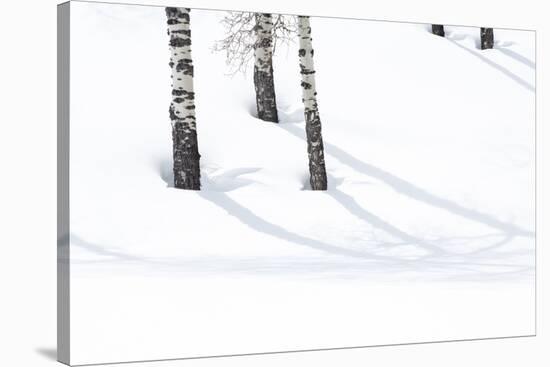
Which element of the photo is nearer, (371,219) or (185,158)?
(185,158)

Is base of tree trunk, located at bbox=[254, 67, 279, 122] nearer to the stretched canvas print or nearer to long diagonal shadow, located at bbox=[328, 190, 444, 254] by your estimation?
the stretched canvas print

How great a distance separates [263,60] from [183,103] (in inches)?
36.4

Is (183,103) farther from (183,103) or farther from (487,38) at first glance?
(487,38)

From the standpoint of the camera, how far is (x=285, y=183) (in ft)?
34.2

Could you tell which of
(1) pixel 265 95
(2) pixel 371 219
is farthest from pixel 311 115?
(2) pixel 371 219

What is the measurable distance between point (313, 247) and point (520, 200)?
2.57 meters

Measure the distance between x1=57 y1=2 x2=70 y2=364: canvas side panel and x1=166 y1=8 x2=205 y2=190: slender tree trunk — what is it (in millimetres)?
1029

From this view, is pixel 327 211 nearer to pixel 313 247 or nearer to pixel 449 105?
pixel 313 247

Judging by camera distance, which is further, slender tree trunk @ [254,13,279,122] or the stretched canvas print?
slender tree trunk @ [254,13,279,122]

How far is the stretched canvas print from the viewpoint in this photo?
931cm

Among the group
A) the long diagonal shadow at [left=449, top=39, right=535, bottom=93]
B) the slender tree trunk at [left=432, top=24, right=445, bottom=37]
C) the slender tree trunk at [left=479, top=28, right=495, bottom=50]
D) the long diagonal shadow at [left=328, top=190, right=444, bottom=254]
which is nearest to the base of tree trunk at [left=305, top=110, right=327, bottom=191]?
the long diagonal shadow at [left=328, top=190, right=444, bottom=254]

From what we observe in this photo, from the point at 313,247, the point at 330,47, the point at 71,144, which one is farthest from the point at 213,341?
the point at 330,47

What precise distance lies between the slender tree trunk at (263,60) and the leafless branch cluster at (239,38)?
5 cm

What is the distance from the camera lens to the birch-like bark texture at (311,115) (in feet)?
34.8
